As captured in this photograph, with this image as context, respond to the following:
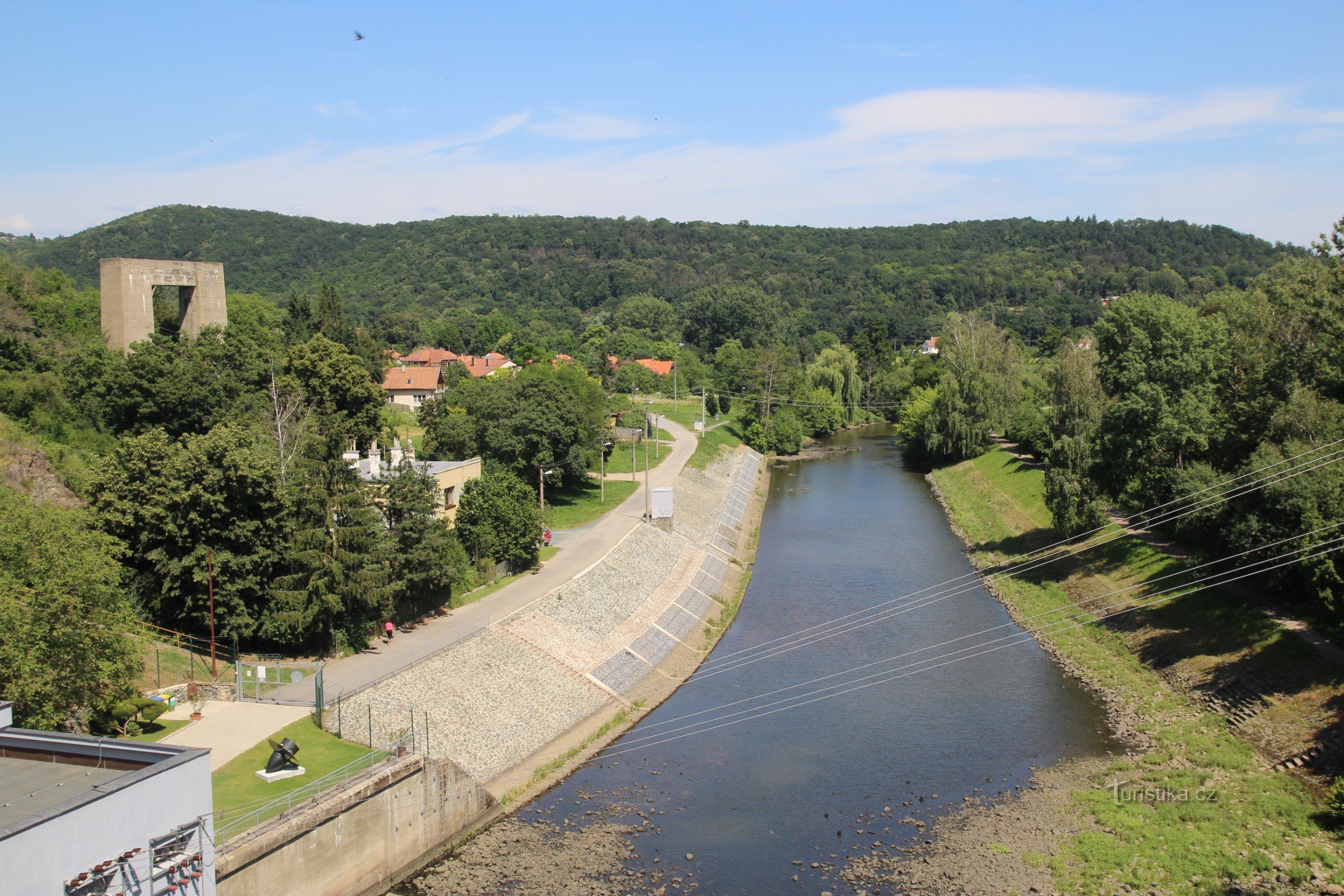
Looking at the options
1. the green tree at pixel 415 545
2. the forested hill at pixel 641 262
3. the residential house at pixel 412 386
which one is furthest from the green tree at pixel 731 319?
the green tree at pixel 415 545

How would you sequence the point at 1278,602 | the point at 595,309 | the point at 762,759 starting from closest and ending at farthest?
1. the point at 762,759
2. the point at 1278,602
3. the point at 595,309

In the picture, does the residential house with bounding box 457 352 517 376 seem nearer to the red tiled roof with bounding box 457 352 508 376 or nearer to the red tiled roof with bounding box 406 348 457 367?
the red tiled roof with bounding box 457 352 508 376

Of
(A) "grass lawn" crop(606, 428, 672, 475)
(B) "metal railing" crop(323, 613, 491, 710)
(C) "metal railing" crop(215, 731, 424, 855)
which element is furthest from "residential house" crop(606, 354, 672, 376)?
(C) "metal railing" crop(215, 731, 424, 855)

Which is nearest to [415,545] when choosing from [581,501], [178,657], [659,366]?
[178,657]

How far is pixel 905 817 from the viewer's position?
21.7 metres

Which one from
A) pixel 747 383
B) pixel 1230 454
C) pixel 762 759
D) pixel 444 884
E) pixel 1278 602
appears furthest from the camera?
pixel 747 383

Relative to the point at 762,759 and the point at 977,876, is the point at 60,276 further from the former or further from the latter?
the point at 977,876

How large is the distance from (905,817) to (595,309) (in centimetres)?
13423

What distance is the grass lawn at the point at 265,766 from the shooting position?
58.4 ft

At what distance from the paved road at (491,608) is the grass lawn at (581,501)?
530mm

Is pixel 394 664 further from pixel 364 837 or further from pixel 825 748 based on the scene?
pixel 825 748

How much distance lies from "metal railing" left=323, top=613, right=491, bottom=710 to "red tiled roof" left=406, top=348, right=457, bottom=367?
190 feet

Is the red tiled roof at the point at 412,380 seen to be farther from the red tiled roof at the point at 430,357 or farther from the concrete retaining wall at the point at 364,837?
the concrete retaining wall at the point at 364,837

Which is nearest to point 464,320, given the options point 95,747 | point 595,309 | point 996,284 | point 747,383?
point 595,309
